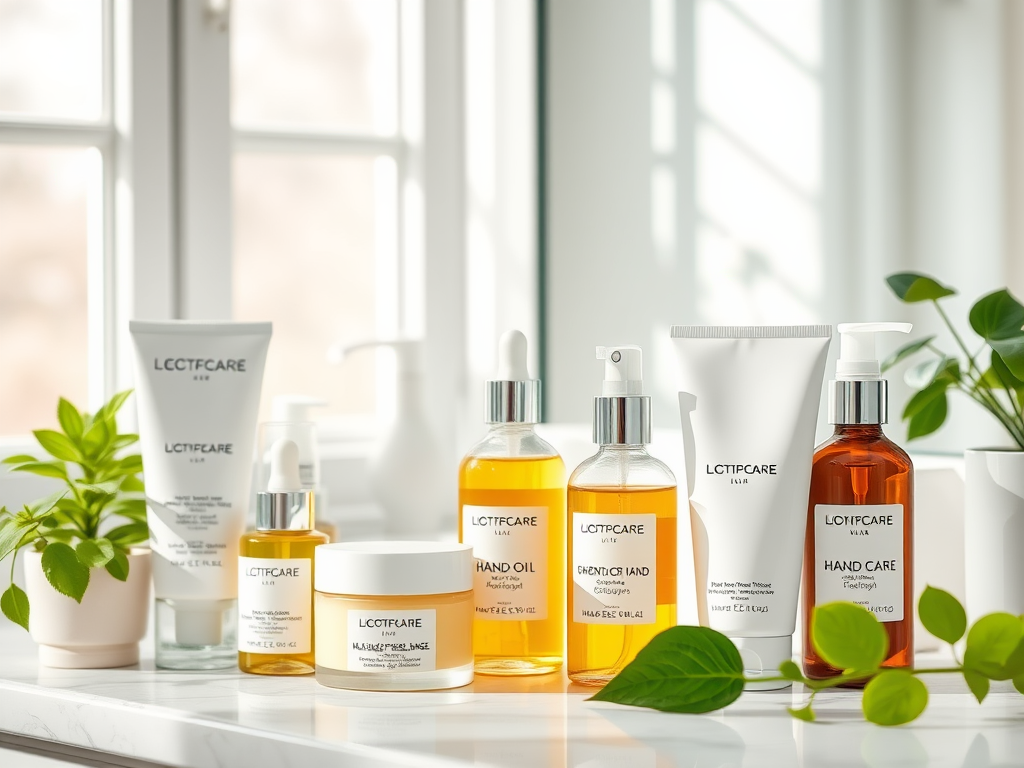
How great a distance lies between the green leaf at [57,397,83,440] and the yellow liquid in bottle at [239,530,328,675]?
0.15 m

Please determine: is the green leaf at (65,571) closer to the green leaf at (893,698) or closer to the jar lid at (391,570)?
the jar lid at (391,570)

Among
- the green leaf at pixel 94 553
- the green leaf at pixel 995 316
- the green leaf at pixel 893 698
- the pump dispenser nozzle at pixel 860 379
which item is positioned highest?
the green leaf at pixel 995 316

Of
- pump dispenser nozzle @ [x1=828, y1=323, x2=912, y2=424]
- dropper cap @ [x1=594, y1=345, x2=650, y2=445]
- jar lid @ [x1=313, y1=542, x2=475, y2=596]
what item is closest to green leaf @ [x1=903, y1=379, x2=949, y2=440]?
pump dispenser nozzle @ [x1=828, y1=323, x2=912, y2=424]

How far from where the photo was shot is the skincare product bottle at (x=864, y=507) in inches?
30.3

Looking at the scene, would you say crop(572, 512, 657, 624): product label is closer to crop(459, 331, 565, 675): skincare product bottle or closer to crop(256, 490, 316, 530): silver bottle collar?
crop(459, 331, 565, 675): skincare product bottle

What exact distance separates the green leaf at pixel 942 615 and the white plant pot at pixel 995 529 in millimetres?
155

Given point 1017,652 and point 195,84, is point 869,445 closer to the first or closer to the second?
point 1017,652

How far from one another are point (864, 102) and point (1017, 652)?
18.7 inches

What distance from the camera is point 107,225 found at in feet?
3.71

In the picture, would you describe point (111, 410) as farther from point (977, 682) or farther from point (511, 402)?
point (977, 682)

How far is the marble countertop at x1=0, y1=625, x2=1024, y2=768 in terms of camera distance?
0.63 meters

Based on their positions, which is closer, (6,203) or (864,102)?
(864,102)

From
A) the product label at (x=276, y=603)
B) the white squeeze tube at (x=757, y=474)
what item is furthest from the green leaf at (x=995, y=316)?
the product label at (x=276, y=603)

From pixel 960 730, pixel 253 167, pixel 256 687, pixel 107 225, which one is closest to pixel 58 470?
pixel 256 687
